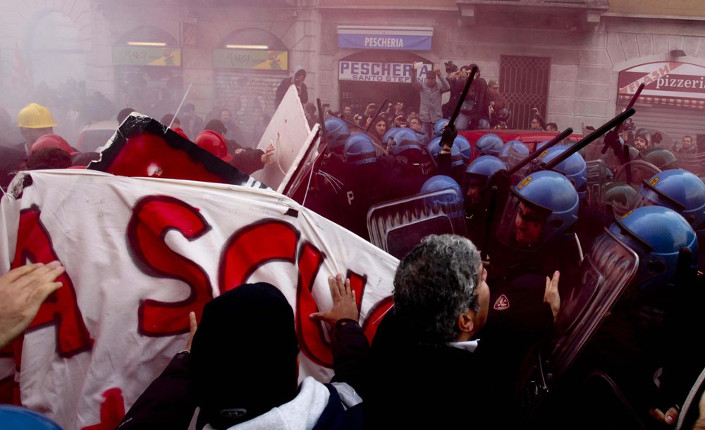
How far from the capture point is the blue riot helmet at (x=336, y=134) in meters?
6.44

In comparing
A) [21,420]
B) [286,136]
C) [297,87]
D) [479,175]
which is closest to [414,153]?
[479,175]

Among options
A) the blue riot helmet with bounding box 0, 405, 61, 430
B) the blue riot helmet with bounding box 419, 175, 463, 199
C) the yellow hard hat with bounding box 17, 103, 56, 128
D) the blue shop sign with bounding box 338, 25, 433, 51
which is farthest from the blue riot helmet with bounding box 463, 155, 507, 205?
the blue shop sign with bounding box 338, 25, 433, 51

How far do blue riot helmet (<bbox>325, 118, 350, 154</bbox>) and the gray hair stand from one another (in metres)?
4.70

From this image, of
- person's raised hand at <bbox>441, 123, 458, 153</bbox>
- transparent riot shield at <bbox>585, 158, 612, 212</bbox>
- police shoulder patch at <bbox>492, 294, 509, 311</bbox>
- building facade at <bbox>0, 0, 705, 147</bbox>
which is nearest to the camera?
police shoulder patch at <bbox>492, 294, 509, 311</bbox>

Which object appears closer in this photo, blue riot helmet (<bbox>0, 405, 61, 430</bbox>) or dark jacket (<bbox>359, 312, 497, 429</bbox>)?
blue riot helmet (<bbox>0, 405, 61, 430</bbox>)

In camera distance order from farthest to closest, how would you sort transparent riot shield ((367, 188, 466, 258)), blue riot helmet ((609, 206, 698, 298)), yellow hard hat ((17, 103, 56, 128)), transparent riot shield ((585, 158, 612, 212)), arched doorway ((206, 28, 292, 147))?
arched doorway ((206, 28, 292, 147)), yellow hard hat ((17, 103, 56, 128)), transparent riot shield ((585, 158, 612, 212)), transparent riot shield ((367, 188, 466, 258)), blue riot helmet ((609, 206, 698, 298))

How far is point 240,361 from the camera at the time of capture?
1360mm

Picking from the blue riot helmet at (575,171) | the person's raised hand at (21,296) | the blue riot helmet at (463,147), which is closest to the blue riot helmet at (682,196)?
the blue riot helmet at (575,171)

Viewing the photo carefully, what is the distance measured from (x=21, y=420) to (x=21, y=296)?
0.70 meters

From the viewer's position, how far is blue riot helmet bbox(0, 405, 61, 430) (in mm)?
1037

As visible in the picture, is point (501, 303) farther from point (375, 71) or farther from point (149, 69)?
point (149, 69)

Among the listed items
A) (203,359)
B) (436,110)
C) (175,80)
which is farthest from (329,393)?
Result: (175,80)

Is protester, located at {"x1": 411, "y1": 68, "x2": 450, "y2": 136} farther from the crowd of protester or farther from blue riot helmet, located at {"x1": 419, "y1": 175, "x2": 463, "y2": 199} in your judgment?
the crowd of protester

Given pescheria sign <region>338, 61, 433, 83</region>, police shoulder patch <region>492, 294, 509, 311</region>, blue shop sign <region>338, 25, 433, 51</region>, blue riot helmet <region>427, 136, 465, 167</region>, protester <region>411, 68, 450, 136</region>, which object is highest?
blue shop sign <region>338, 25, 433, 51</region>
